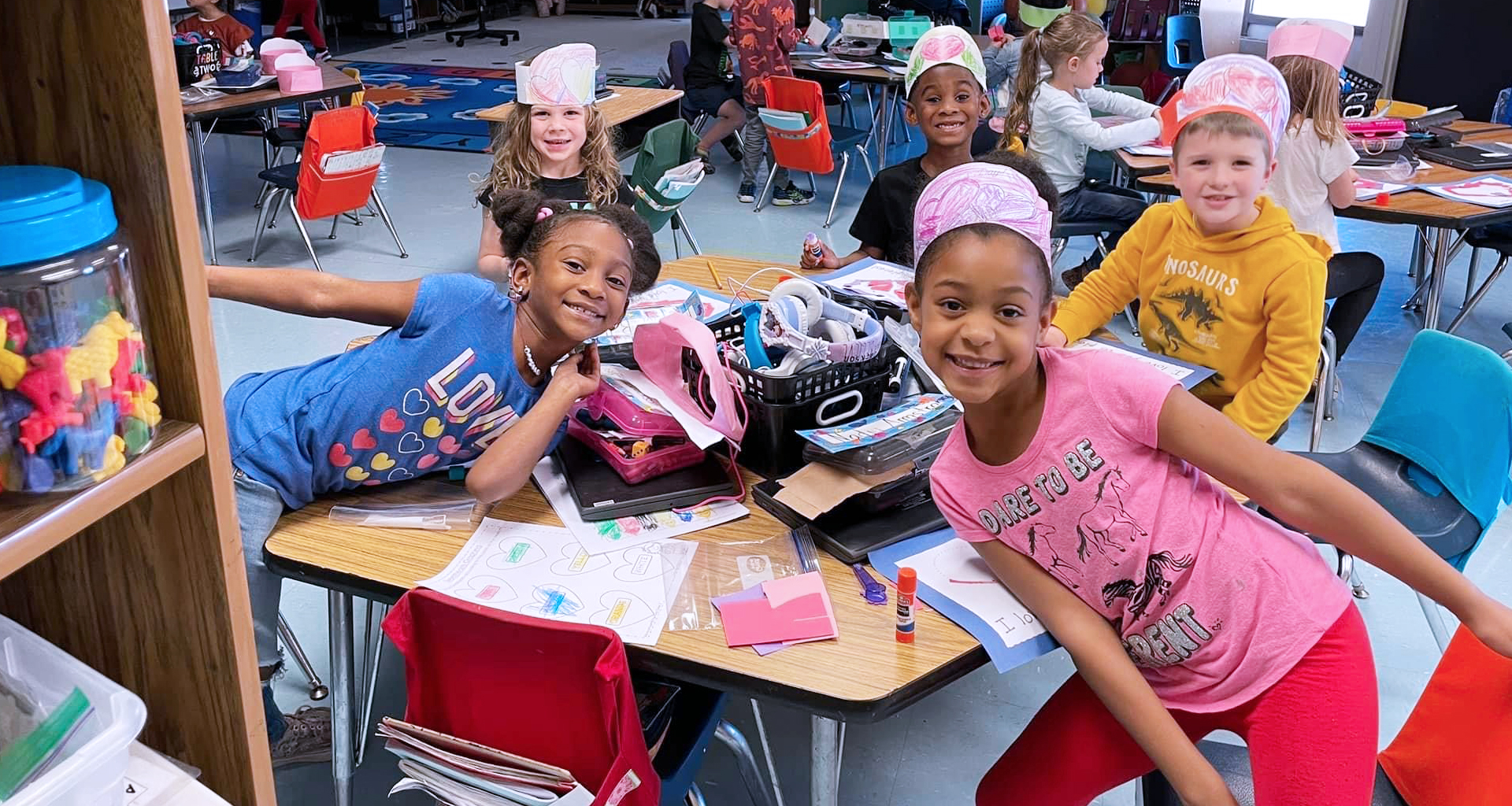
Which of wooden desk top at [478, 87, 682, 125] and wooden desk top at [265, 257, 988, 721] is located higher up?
wooden desk top at [478, 87, 682, 125]

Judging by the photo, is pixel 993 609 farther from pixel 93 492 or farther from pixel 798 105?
pixel 798 105

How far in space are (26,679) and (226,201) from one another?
6346 millimetres

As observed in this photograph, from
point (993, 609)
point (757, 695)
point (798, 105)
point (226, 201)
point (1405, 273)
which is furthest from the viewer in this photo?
point (226, 201)

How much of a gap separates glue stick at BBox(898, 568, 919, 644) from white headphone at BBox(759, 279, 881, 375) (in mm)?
487

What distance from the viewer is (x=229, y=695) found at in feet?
2.99

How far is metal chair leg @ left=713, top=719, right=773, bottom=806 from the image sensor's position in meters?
1.91

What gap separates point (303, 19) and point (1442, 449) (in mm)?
10317

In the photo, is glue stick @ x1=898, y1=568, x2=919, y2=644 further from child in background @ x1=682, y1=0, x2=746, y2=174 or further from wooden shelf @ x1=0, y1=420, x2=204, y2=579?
child in background @ x1=682, y1=0, x2=746, y2=174

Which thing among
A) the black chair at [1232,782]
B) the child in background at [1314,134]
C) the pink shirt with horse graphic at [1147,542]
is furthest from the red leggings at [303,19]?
the black chair at [1232,782]

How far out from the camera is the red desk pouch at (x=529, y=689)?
1.38 meters

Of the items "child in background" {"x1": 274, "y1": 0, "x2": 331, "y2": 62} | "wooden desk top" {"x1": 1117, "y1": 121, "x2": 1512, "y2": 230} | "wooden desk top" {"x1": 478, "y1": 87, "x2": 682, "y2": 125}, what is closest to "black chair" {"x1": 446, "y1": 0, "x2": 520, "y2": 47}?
"child in background" {"x1": 274, "y1": 0, "x2": 331, "y2": 62}

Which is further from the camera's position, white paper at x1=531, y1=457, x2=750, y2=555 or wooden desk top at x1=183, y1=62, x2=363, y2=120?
wooden desk top at x1=183, y1=62, x2=363, y2=120

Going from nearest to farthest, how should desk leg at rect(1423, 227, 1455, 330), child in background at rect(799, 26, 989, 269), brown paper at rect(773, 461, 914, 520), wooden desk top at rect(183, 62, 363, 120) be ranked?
brown paper at rect(773, 461, 914, 520), child in background at rect(799, 26, 989, 269), desk leg at rect(1423, 227, 1455, 330), wooden desk top at rect(183, 62, 363, 120)

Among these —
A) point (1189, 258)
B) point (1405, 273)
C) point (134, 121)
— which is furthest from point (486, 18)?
point (134, 121)
